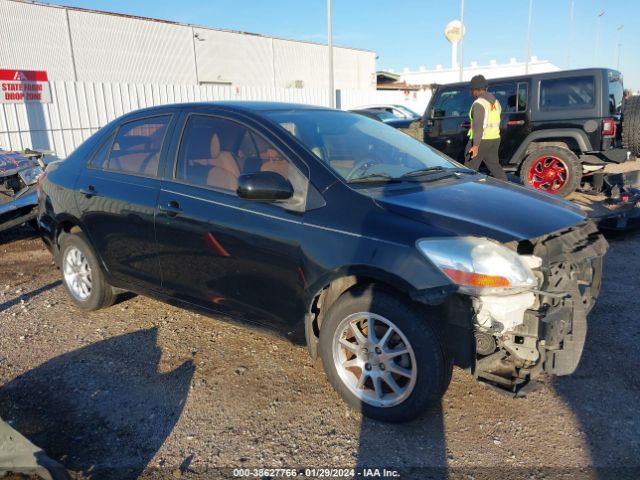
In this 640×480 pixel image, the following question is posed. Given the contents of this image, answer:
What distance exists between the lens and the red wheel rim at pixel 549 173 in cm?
799

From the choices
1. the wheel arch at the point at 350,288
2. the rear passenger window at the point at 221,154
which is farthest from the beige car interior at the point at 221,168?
the wheel arch at the point at 350,288

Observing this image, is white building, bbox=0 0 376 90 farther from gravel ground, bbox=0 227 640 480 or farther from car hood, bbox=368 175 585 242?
car hood, bbox=368 175 585 242

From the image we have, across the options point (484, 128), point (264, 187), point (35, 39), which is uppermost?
point (35, 39)

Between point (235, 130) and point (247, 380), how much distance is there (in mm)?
1658

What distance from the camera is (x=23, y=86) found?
1173cm

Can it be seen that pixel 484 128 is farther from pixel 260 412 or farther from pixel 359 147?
pixel 260 412

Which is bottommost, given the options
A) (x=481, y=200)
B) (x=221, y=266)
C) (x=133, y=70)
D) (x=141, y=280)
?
(x=141, y=280)

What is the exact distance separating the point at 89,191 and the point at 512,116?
22.3 feet

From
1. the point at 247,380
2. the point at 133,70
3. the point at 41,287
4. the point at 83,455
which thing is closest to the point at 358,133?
the point at 247,380

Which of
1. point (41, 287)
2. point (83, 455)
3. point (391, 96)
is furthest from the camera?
point (391, 96)

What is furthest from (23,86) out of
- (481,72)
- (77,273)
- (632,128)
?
(481,72)

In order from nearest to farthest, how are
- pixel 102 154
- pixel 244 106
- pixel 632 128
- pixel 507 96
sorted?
pixel 244 106
pixel 102 154
pixel 632 128
pixel 507 96

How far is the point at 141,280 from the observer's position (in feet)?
13.0

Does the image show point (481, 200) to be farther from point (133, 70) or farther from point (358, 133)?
point (133, 70)
